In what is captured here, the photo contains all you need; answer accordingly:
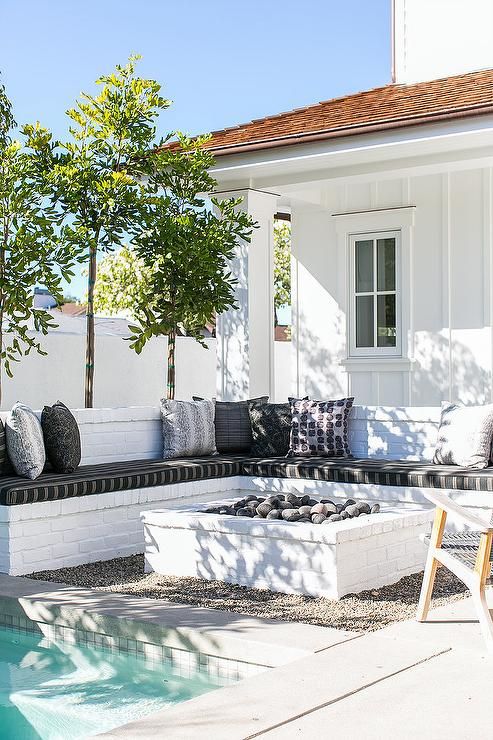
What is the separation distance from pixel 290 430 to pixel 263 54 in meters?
24.2

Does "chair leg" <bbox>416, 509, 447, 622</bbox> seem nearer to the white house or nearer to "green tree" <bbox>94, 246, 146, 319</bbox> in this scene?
the white house

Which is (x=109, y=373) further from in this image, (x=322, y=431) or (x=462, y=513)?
(x=462, y=513)

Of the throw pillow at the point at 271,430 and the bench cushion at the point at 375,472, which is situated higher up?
the throw pillow at the point at 271,430

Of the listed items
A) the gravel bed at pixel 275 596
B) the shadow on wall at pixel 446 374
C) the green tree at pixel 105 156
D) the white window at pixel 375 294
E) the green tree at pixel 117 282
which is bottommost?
the gravel bed at pixel 275 596

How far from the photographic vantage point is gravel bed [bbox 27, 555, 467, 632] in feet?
15.1

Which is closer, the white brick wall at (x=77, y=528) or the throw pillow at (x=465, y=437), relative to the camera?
the white brick wall at (x=77, y=528)

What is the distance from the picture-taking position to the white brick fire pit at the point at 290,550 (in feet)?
16.4

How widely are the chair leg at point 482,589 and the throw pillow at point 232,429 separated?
13.1 feet

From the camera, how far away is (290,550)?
513cm

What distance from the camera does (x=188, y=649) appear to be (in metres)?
4.04

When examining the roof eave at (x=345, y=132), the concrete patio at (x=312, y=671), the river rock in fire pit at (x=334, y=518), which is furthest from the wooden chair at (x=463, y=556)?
the roof eave at (x=345, y=132)

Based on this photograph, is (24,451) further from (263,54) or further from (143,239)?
(263,54)

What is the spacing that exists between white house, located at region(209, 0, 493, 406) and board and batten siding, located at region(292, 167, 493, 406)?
12mm

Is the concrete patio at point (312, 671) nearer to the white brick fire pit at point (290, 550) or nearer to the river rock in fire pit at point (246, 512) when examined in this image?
the white brick fire pit at point (290, 550)
